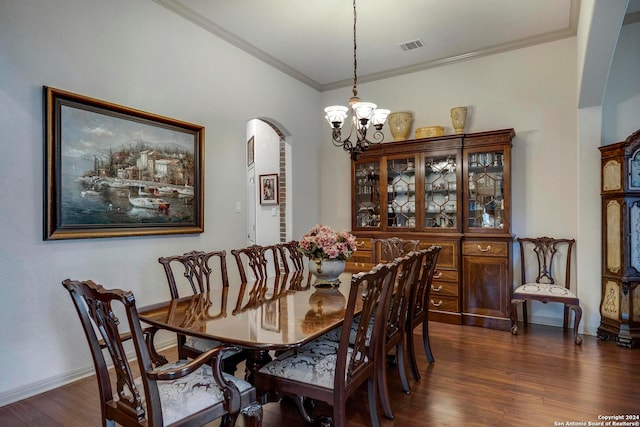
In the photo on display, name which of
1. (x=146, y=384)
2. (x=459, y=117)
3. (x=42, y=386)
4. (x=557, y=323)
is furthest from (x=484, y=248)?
(x=42, y=386)

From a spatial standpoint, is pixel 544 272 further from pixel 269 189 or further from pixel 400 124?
pixel 269 189

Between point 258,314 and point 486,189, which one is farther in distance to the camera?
point 486,189

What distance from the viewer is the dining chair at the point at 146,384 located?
52.9 inches

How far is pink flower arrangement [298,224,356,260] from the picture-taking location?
8.54ft

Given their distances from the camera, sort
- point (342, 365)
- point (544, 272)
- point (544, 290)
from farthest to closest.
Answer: point (544, 272) < point (544, 290) < point (342, 365)

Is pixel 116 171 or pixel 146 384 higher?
pixel 116 171

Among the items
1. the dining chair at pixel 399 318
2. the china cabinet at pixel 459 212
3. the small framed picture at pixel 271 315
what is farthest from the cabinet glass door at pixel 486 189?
the small framed picture at pixel 271 315

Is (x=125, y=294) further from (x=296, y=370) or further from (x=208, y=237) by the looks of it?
(x=208, y=237)

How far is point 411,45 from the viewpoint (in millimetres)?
4164

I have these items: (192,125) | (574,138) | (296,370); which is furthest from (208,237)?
(574,138)

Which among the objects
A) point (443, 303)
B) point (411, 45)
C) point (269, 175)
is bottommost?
point (443, 303)

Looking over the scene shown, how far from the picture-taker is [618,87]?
375 cm

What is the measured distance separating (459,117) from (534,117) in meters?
0.78

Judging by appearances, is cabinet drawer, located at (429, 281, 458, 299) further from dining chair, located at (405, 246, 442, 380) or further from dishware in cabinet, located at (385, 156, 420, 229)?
dining chair, located at (405, 246, 442, 380)
